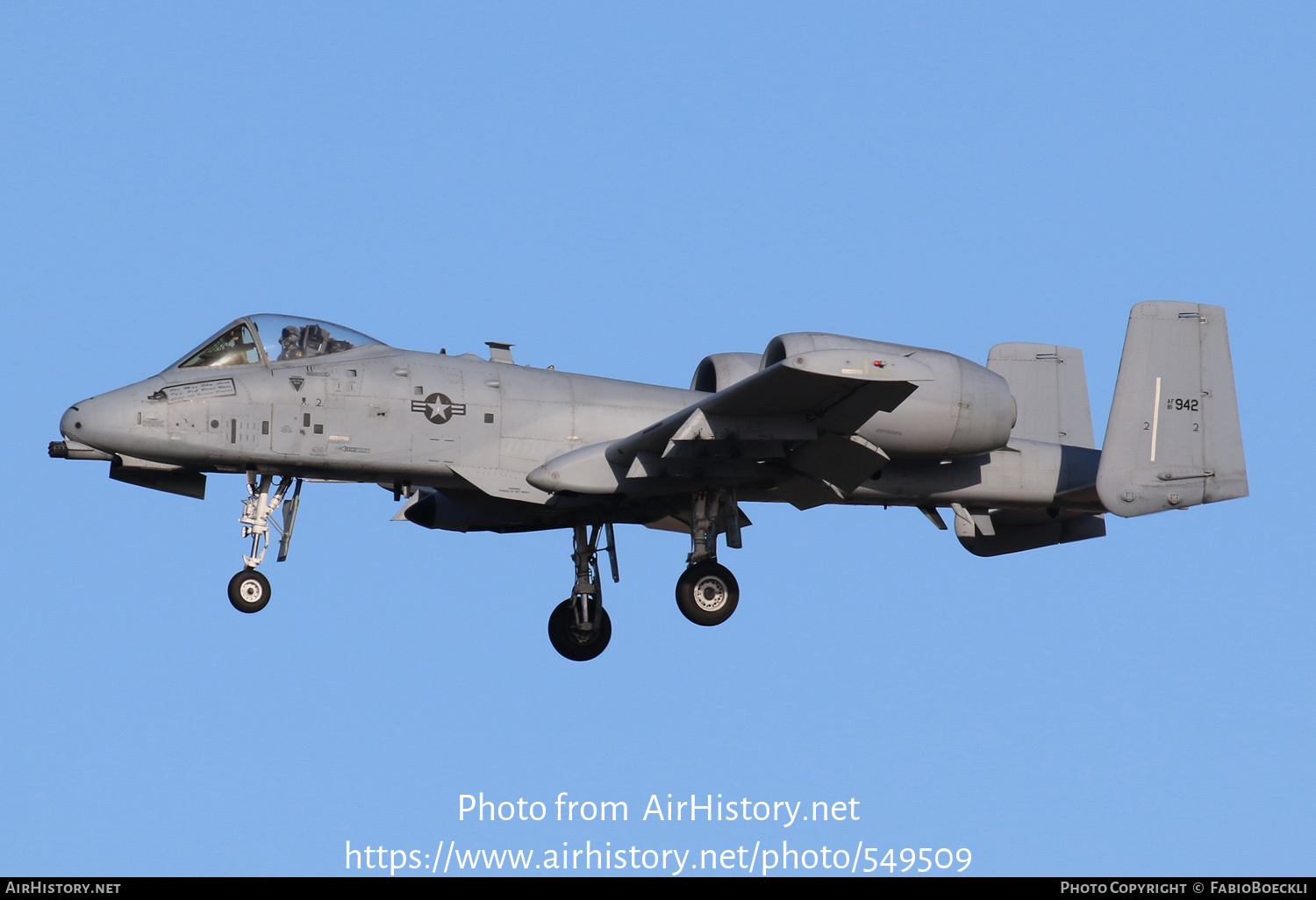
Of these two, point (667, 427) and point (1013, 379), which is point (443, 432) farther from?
point (1013, 379)

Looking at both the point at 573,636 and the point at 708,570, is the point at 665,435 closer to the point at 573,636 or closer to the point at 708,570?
the point at 708,570

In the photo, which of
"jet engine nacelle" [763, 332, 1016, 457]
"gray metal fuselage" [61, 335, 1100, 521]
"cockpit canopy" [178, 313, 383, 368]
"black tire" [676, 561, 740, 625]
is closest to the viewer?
"gray metal fuselage" [61, 335, 1100, 521]

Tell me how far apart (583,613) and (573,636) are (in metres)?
0.34

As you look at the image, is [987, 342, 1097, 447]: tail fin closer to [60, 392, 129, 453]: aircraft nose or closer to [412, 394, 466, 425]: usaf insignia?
[412, 394, 466, 425]: usaf insignia

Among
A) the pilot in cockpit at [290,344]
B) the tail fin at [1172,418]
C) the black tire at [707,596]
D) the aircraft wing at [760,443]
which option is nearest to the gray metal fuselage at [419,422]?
the pilot in cockpit at [290,344]

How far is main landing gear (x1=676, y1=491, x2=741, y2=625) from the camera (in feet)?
68.4

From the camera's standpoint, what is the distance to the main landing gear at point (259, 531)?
19688 millimetres

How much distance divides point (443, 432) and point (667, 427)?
2.75 m

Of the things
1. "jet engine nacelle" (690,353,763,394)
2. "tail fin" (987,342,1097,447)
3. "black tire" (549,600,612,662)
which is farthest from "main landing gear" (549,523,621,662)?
"tail fin" (987,342,1097,447)

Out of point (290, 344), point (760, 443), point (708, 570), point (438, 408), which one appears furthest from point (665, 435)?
point (290, 344)

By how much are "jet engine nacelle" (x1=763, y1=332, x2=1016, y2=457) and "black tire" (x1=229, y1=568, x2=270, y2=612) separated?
623 cm

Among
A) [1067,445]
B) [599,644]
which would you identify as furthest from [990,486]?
[599,644]

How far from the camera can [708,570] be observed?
21.0 metres

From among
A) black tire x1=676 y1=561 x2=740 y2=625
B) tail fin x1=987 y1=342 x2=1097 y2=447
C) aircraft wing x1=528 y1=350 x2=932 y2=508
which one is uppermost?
tail fin x1=987 y1=342 x2=1097 y2=447
